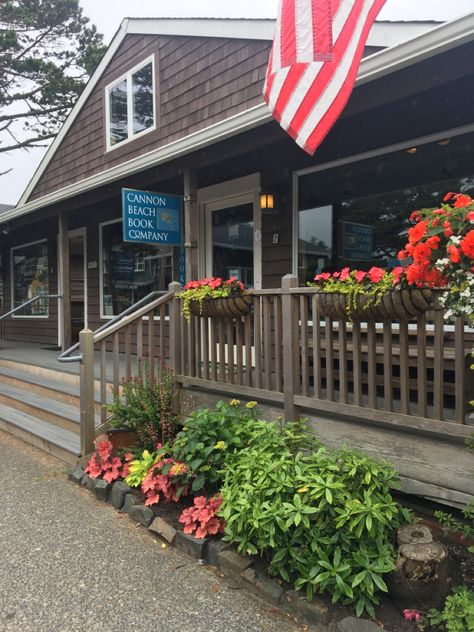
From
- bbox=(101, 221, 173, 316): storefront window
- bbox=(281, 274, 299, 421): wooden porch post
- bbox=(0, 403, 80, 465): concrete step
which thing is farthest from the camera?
bbox=(101, 221, 173, 316): storefront window

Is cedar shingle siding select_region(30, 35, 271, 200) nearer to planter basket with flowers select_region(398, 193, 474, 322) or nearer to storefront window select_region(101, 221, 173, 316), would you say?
storefront window select_region(101, 221, 173, 316)

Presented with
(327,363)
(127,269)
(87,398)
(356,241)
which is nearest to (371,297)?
(327,363)

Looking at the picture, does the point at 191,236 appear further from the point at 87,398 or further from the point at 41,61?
the point at 41,61

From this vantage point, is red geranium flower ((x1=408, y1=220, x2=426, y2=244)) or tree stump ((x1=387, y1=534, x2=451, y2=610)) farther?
tree stump ((x1=387, y1=534, x2=451, y2=610))

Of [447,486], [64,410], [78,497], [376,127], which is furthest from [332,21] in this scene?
[64,410]

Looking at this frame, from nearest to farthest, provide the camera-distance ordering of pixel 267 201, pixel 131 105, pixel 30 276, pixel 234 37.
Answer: pixel 267 201 → pixel 234 37 → pixel 131 105 → pixel 30 276

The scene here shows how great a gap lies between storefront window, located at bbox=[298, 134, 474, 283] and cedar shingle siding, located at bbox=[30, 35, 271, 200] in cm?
174

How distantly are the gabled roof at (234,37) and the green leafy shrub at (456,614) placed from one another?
118 inches

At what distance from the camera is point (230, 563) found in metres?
2.63

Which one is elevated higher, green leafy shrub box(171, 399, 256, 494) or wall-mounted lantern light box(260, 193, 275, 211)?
wall-mounted lantern light box(260, 193, 275, 211)

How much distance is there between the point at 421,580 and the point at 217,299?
7.08 feet

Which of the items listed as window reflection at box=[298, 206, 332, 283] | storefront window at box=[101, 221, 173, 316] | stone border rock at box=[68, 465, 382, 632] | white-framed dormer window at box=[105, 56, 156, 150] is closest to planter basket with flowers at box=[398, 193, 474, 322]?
stone border rock at box=[68, 465, 382, 632]

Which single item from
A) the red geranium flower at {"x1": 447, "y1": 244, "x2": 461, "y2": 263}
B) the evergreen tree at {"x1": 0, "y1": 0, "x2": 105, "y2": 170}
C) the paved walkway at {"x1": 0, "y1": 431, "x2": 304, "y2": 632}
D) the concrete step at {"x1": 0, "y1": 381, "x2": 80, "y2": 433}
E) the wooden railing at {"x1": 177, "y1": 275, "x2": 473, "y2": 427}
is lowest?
the paved walkway at {"x1": 0, "y1": 431, "x2": 304, "y2": 632}

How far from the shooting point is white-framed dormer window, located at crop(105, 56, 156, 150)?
25.3 ft
